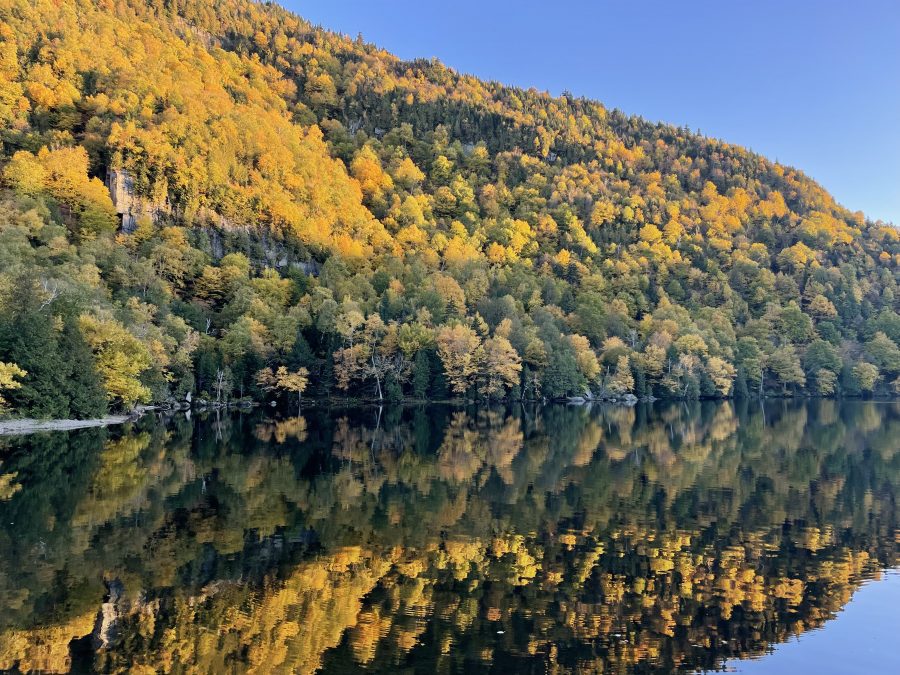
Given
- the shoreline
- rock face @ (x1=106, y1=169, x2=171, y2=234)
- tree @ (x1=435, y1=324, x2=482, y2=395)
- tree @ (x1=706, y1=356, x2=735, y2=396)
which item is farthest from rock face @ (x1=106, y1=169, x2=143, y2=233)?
tree @ (x1=706, y1=356, x2=735, y2=396)

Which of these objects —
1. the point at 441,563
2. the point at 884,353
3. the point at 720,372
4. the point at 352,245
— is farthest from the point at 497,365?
the point at 884,353

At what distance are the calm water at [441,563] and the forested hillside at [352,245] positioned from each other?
2524 cm

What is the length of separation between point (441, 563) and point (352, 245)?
365 ft

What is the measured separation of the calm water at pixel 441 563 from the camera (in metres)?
12.1

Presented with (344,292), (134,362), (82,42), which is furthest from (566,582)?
(82,42)

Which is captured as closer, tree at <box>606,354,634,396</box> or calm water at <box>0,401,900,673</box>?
calm water at <box>0,401,900,673</box>

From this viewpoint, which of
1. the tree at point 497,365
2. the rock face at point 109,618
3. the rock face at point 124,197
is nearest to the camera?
the rock face at point 109,618

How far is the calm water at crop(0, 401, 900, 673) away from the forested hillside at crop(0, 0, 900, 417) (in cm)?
2524

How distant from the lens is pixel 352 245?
123938mm

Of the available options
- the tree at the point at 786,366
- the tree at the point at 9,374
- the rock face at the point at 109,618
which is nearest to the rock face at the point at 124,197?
the tree at the point at 9,374

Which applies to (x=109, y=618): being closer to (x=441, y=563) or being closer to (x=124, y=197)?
(x=441, y=563)

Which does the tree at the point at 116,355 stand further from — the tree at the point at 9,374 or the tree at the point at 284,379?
the tree at the point at 284,379

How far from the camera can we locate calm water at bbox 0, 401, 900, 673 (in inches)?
476

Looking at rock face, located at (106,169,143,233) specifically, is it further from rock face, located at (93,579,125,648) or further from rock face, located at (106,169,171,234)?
rock face, located at (93,579,125,648)
